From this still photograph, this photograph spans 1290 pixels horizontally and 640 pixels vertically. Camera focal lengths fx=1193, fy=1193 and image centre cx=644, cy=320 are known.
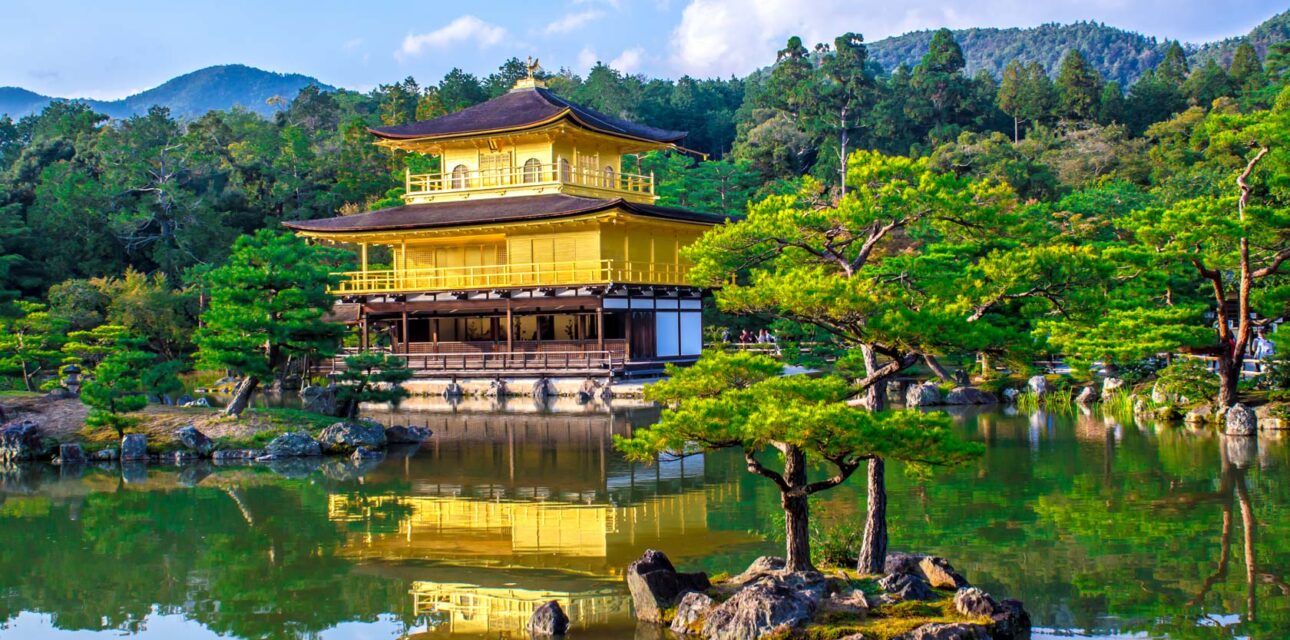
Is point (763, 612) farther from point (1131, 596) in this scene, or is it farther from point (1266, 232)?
point (1266, 232)

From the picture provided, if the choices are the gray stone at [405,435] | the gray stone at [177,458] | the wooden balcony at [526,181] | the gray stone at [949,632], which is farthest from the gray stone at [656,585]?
the wooden balcony at [526,181]

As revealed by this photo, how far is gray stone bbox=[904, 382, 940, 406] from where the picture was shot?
2491 cm

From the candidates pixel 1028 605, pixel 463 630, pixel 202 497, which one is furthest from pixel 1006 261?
pixel 202 497

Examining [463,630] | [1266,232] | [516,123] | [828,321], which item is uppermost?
[516,123]

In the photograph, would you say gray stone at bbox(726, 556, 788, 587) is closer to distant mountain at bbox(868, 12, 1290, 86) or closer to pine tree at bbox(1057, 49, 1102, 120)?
pine tree at bbox(1057, 49, 1102, 120)

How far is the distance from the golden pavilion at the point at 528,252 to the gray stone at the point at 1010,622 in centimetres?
2089

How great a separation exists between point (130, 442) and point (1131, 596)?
15203mm

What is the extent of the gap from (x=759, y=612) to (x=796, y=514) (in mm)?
1368

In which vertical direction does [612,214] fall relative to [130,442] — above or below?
above

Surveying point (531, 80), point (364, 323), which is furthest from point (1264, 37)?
point (364, 323)

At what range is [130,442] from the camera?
61.7 feet

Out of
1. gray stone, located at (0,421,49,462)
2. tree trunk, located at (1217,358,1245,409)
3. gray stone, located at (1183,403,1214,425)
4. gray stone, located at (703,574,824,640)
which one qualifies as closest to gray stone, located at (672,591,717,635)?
gray stone, located at (703,574,824,640)

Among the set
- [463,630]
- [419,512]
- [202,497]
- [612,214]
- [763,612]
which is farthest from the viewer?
[612,214]

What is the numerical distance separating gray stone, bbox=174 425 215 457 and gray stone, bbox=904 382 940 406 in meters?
13.8
